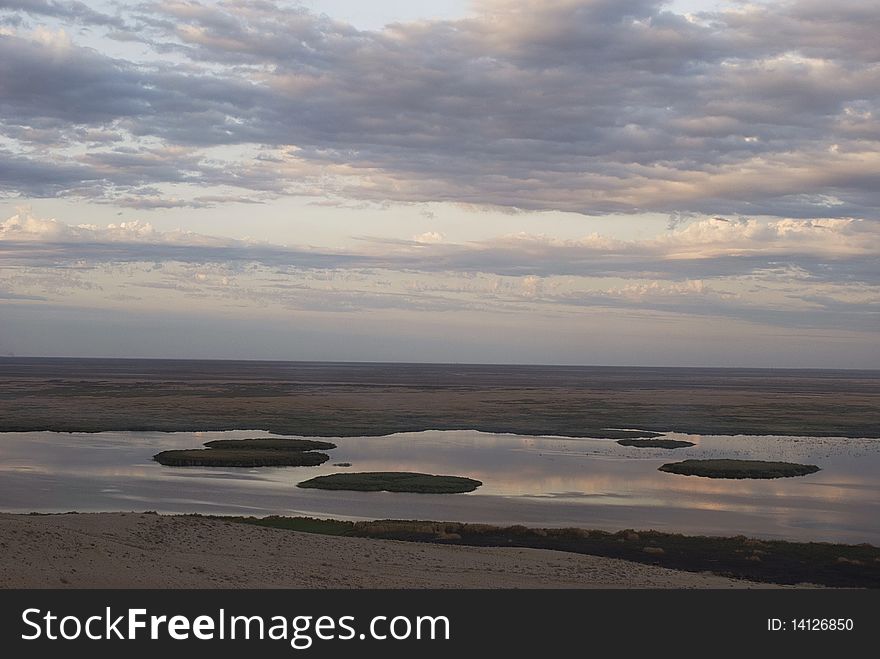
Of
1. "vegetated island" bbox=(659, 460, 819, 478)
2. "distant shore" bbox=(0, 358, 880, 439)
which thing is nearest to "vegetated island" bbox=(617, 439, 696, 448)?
"distant shore" bbox=(0, 358, 880, 439)

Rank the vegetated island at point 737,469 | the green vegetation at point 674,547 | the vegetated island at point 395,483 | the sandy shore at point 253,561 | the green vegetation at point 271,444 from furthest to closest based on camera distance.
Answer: the green vegetation at point 271,444, the vegetated island at point 737,469, the vegetated island at point 395,483, the green vegetation at point 674,547, the sandy shore at point 253,561

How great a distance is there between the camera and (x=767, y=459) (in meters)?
63.0

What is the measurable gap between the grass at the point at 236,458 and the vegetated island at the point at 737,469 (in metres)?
22.9

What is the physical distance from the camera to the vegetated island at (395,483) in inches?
1921

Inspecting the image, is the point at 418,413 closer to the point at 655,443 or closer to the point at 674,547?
the point at 655,443

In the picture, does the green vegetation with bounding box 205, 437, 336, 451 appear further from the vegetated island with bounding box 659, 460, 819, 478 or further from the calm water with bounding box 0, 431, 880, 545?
the vegetated island with bounding box 659, 460, 819, 478

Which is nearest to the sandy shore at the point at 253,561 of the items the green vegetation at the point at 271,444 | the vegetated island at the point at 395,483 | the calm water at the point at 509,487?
the calm water at the point at 509,487

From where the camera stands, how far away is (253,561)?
28.4 metres

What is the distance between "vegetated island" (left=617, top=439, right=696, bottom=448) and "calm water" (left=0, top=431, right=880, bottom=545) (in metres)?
2.03

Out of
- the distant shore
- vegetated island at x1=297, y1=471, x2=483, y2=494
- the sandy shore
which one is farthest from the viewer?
the distant shore

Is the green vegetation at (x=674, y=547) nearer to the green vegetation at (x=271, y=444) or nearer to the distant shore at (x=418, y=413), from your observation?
the green vegetation at (x=271, y=444)

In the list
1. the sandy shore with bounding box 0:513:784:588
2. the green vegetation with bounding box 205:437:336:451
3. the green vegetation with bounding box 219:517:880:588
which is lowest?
the green vegetation with bounding box 205:437:336:451

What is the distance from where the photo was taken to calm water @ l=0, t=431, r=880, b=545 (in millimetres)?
40938

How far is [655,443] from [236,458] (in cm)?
3320
